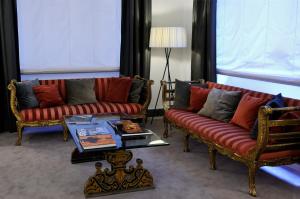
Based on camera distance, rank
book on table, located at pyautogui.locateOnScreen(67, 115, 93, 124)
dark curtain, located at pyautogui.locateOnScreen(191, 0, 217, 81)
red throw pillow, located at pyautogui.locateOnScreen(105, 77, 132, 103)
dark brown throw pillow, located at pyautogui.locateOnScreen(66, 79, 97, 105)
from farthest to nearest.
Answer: dark curtain, located at pyautogui.locateOnScreen(191, 0, 217, 81)
red throw pillow, located at pyautogui.locateOnScreen(105, 77, 132, 103)
dark brown throw pillow, located at pyautogui.locateOnScreen(66, 79, 97, 105)
book on table, located at pyautogui.locateOnScreen(67, 115, 93, 124)

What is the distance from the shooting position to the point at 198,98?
14.6ft

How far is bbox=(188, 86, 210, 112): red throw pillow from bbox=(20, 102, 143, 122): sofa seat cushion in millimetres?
759

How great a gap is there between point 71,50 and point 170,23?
64.6 inches

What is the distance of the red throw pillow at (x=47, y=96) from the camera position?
4566 mm

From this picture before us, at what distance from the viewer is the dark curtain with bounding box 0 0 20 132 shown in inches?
185

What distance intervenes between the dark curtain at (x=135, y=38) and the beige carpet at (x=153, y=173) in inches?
62.6

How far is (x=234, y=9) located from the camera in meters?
4.88

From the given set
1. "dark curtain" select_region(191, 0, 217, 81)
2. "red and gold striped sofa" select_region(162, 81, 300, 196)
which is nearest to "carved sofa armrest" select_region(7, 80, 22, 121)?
"red and gold striped sofa" select_region(162, 81, 300, 196)

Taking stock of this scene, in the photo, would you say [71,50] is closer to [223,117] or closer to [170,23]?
[170,23]

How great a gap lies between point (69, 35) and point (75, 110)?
4.28ft

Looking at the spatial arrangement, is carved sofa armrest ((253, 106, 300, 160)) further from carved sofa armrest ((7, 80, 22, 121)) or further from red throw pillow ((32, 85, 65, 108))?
carved sofa armrest ((7, 80, 22, 121))

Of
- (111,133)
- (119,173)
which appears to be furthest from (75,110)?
(119,173)

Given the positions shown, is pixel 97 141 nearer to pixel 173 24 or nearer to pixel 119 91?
pixel 119 91

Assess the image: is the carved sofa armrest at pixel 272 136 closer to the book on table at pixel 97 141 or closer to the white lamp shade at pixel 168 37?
the book on table at pixel 97 141
